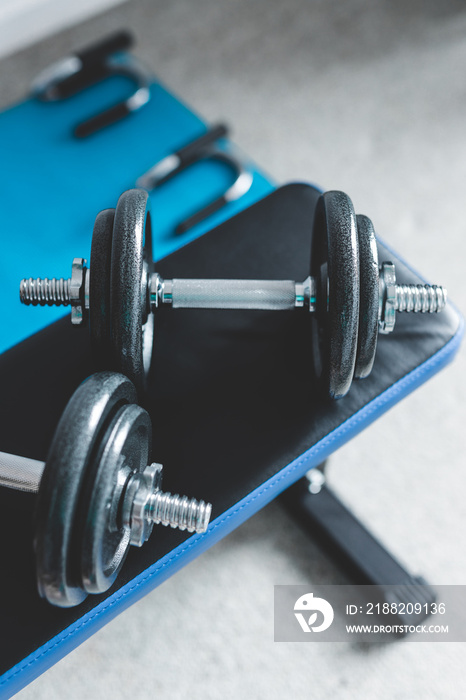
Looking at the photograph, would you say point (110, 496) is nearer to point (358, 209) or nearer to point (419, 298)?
point (419, 298)

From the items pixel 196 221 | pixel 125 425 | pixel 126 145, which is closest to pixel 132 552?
pixel 125 425

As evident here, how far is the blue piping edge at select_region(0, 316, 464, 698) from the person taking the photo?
2.54 feet

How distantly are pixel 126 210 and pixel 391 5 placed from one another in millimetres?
1614

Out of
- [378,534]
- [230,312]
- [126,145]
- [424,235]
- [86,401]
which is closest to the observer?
[86,401]

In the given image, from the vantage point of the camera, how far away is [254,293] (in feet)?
2.96

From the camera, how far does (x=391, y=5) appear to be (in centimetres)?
204

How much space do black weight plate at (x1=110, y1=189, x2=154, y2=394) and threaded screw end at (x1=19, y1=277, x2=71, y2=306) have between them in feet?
0.38

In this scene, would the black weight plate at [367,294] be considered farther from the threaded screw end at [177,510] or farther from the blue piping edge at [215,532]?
the threaded screw end at [177,510]

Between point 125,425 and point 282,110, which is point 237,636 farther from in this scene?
point 282,110

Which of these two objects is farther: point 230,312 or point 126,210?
point 230,312

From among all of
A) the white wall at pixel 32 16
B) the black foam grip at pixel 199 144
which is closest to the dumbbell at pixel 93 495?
the black foam grip at pixel 199 144

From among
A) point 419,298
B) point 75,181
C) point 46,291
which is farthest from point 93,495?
point 75,181

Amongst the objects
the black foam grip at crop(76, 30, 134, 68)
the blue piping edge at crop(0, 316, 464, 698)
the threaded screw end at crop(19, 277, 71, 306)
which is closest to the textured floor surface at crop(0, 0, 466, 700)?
the black foam grip at crop(76, 30, 134, 68)

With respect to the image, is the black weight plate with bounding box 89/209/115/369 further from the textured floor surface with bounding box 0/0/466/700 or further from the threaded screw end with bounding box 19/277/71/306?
the textured floor surface with bounding box 0/0/466/700
